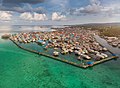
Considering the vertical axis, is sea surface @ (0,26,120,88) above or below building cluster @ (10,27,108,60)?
below

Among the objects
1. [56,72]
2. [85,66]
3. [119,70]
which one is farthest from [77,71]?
[119,70]

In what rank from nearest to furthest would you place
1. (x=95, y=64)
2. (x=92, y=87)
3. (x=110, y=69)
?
(x=92, y=87) < (x=110, y=69) < (x=95, y=64)

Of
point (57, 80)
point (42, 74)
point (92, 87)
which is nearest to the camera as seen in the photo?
point (92, 87)

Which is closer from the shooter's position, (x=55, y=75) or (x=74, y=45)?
(x=55, y=75)


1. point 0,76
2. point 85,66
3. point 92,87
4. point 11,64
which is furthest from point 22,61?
point 92,87

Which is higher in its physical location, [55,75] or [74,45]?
[74,45]

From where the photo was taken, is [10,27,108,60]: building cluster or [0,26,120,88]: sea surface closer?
[0,26,120,88]: sea surface

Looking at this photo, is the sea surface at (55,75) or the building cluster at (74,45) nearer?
the sea surface at (55,75)

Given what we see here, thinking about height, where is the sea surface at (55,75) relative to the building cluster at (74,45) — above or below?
below

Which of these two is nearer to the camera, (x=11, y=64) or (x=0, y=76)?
(x=0, y=76)

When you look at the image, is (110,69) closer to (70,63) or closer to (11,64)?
(70,63)
